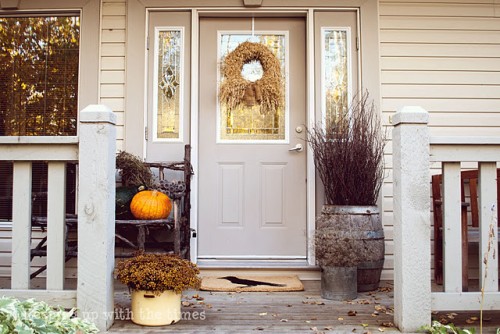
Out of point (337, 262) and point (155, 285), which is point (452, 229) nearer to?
point (337, 262)

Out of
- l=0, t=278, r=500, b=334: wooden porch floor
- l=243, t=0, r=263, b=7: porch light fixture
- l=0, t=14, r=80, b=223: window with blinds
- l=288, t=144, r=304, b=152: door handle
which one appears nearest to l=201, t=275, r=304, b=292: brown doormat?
l=0, t=278, r=500, b=334: wooden porch floor

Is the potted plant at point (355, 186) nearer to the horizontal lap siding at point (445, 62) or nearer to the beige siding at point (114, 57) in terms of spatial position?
the horizontal lap siding at point (445, 62)

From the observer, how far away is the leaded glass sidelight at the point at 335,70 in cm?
410

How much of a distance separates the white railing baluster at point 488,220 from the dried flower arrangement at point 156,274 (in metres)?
1.57

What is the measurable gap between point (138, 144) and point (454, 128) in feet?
8.88

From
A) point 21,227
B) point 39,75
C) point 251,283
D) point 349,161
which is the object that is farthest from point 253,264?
point 39,75

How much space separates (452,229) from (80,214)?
1.98m

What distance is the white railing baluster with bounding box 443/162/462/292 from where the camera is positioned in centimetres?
253

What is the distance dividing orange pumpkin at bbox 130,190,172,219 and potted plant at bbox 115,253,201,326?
36.1 inches

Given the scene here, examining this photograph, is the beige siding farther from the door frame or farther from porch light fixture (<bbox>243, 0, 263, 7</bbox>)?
porch light fixture (<bbox>243, 0, 263, 7</bbox>)

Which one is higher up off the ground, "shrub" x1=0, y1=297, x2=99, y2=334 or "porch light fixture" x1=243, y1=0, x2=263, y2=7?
"porch light fixture" x1=243, y1=0, x2=263, y2=7

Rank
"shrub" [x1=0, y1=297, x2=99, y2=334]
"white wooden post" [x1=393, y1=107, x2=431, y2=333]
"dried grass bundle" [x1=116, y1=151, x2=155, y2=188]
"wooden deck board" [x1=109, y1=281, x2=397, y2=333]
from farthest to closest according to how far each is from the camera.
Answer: "dried grass bundle" [x1=116, y1=151, x2=155, y2=188] < "wooden deck board" [x1=109, y1=281, x2=397, y2=333] < "white wooden post" [x1=393, y1=107, x2=431, y2=333] < "shrub" [x1=0, y1=297, x2=99, y2=334]

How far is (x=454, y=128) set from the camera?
13.4 feet

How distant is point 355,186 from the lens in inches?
138
